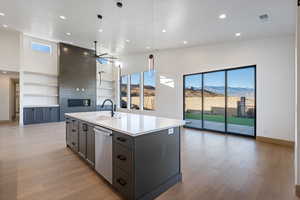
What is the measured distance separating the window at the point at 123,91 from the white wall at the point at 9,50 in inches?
210

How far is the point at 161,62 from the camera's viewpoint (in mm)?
7320

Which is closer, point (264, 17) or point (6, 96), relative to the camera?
point (264, 17)

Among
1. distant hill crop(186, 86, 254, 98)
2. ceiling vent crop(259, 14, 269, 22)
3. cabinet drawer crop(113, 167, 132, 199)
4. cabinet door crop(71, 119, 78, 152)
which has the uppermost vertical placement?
ceiling vent crop(259, 14, 269, 22)

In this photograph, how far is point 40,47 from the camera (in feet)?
23.9

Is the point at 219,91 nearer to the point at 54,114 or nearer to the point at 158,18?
the point at 158,18

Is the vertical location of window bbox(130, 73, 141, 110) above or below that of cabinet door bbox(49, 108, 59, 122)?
above

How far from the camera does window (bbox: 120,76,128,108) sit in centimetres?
962

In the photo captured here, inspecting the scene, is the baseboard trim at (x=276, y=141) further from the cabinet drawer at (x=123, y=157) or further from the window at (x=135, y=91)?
the window at (x=135, y=91)

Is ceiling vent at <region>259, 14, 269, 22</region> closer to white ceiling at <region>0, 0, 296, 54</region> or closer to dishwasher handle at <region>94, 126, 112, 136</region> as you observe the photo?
white ceiling at <region>0, 0, 296, 54</region>

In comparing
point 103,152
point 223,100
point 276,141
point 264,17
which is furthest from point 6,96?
point 276,141

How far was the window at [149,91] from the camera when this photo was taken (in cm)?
786

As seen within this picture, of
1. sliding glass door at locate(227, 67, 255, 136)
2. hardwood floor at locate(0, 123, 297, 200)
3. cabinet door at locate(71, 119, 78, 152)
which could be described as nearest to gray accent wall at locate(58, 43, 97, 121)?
hardwood floor at locate(0, 123, 297, 200)

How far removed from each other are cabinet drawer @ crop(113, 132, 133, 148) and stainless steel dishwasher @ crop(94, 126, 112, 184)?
0.47 ft

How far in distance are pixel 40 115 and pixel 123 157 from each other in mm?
7322
